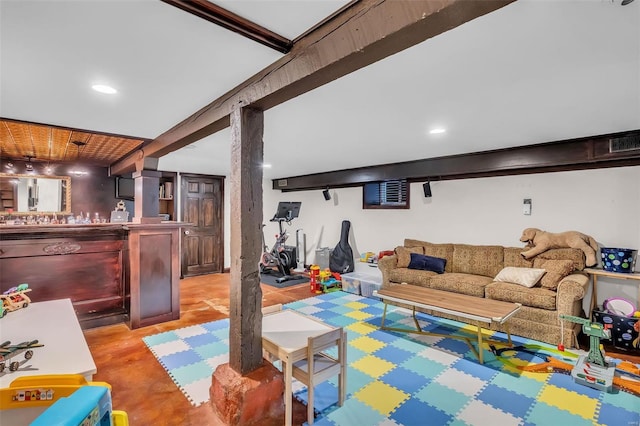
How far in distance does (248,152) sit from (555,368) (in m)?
3.28

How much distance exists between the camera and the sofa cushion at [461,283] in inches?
152

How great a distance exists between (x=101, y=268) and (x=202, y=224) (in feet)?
10.2

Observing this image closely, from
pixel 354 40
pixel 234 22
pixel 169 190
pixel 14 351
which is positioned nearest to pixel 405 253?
pixel 354 40

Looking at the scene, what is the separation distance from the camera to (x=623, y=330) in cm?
313

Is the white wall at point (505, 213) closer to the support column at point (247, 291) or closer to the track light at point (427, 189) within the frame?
the track light at point (427, 189)

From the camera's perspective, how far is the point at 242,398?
6.07ft

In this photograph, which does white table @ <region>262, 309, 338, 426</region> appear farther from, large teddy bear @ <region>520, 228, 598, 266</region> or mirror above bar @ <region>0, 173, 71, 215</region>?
mirror above bar @ <region>0, 173, 71, 215</region>

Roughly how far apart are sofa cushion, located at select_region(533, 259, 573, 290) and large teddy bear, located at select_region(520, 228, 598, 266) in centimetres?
23

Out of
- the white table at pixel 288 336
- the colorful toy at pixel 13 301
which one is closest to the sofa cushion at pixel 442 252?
the white table at pixel 288 336

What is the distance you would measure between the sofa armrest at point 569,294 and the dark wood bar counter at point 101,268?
15.0ft

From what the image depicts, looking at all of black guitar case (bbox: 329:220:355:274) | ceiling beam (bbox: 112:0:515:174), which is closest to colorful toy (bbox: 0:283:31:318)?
ceiling beam (bbox: 112:0:515:174)

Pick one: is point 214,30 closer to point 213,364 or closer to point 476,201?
point 213,364

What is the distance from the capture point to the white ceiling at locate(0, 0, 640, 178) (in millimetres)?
A: 1318

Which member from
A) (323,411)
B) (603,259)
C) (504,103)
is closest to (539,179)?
(603,259)
